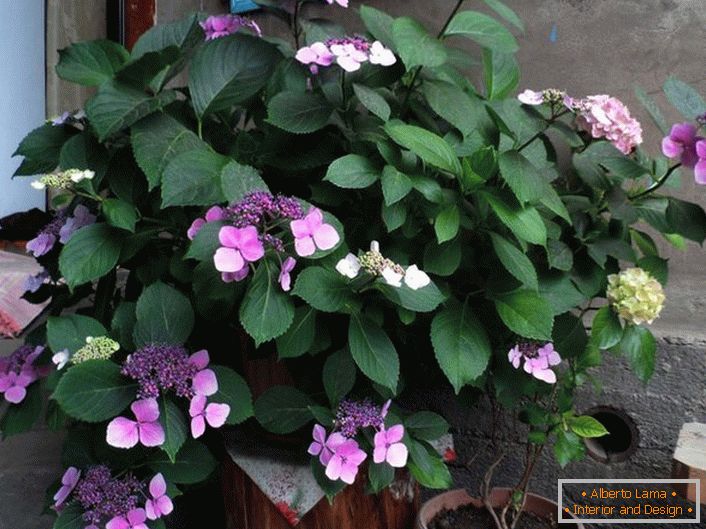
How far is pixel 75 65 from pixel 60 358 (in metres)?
0.51

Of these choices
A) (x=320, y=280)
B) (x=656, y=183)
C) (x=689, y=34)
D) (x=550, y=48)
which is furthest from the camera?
(x=550, y=48)

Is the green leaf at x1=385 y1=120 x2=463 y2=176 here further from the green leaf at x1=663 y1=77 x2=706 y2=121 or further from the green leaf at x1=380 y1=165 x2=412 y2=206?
the green leaf at x1=663 y1=77 x2=706 y2=121

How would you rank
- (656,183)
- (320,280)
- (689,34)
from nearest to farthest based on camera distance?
(320,280)
(656,183)
(689,34)

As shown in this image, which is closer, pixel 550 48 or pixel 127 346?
pixel 127 346

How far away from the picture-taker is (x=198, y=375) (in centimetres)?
99

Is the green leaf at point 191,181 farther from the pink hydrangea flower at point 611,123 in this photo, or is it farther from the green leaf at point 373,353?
the pink hydrangea flower at point 611,123

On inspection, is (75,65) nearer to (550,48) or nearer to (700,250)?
(550,48)

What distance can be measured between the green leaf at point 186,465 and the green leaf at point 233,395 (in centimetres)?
12

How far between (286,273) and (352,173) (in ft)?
0.73

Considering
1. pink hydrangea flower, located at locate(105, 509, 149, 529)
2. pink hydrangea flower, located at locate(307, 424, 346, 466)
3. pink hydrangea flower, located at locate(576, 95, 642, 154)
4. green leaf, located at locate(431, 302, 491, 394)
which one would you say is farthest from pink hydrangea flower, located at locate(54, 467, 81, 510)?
pink hydrangea flower, located at locate(576, 95, 642, 154)

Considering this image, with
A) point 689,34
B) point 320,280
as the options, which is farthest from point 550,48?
point 320,280

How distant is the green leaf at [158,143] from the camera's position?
1.04 metres

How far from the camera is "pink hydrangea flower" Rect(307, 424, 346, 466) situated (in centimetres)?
103

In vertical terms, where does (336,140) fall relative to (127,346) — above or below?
above
